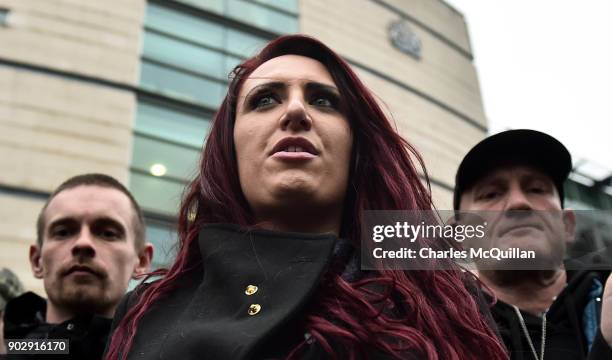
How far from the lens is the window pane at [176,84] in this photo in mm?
10281

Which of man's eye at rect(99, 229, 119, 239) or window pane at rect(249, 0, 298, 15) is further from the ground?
window pane at rect(249, 0, 298, 15)

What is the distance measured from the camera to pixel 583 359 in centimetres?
184

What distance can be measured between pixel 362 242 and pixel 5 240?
7810 millimetres

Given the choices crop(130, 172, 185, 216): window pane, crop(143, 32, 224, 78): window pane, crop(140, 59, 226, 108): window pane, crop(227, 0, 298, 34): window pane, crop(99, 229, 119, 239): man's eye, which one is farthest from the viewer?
crop(227, 0, 298, 34): window pane

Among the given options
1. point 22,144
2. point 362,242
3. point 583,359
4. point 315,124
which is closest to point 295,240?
point 362,242

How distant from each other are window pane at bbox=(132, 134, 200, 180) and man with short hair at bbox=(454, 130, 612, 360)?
7446 millimetres

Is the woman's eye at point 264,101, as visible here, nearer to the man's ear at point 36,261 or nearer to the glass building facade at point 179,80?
the man's ear at point 36,261

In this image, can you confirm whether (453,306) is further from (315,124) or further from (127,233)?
(127,233)

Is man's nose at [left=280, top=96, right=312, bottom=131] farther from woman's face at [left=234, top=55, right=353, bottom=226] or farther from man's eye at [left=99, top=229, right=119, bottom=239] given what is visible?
man's eye at [left=99, top=229, right=119, bottom=239]

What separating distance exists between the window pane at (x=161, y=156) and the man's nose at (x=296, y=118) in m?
7.90

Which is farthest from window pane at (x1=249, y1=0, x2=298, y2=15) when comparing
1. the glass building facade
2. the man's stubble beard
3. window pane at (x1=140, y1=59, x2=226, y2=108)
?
the man's stubble beard

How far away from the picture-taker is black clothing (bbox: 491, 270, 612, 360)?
1.89 meters

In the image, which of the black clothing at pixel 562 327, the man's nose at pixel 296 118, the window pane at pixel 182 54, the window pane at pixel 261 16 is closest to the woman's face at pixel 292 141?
the man's nose at pixel 296 118

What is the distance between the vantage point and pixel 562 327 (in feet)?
6.48
